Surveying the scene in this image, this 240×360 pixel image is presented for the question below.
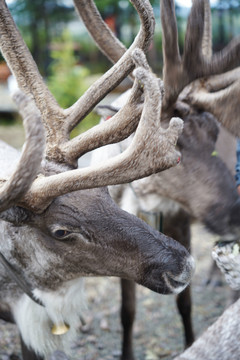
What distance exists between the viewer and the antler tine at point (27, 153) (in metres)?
1.75

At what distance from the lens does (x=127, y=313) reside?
3639mm

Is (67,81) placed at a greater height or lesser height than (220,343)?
lesser

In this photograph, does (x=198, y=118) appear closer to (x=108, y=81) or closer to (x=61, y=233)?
(x=108, y=81)

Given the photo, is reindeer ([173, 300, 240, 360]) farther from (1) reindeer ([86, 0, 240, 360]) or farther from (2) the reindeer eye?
(2) the reindeer eye

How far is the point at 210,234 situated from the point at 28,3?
9.60 meters

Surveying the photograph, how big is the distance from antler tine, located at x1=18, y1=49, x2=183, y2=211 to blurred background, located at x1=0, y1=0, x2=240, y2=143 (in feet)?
20.1

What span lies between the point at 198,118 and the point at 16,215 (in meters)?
1.51

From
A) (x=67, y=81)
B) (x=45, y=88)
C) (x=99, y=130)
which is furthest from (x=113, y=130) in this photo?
(x=67, y=81)

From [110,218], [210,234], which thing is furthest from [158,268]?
[210,234]

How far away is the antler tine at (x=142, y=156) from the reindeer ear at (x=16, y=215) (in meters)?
0.15

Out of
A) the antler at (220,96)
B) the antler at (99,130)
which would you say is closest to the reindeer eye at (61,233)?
the antler at (99,130)

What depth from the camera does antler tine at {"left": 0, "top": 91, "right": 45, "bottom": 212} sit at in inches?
68.9

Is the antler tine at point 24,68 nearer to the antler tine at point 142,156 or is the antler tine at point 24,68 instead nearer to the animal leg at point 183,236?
the antler tine at point 142,156

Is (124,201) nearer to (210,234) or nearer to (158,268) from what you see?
(210,234)
